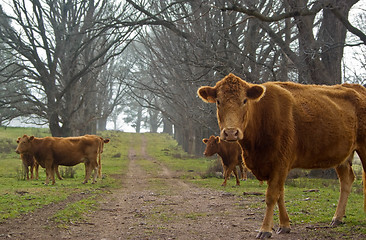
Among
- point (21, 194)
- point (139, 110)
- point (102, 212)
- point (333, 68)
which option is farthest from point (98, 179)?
point (139, 110)

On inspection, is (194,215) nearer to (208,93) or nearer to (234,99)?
(208,93)

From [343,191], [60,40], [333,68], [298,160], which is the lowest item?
[343,191]

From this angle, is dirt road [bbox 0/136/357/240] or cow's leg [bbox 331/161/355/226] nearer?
dirt road [bbox 0/136/357/240]

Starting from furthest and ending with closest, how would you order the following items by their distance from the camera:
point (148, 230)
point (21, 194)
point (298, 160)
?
point (21, 194) < point (148, 230) < point (298, 160)

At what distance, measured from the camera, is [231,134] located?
5.39 meters

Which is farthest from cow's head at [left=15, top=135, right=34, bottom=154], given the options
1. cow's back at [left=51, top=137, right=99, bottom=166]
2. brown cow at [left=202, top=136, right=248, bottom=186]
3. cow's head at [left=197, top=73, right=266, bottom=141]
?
cow's head at [left=197, top=73, right=266, bottom=141]

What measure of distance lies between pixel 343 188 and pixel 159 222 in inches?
122

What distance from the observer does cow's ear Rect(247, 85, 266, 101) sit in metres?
5.83

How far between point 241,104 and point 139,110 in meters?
78.2

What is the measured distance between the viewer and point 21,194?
10.8 meters

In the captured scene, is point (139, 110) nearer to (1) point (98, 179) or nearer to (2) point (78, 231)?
(1) point (98, 179)

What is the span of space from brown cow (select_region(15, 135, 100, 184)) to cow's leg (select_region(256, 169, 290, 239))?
10545mm

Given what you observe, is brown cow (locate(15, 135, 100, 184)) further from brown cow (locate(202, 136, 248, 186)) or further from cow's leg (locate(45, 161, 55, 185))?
brown cow (locate(202, 136, 248, 186))

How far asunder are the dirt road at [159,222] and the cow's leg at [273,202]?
0.59 feet
